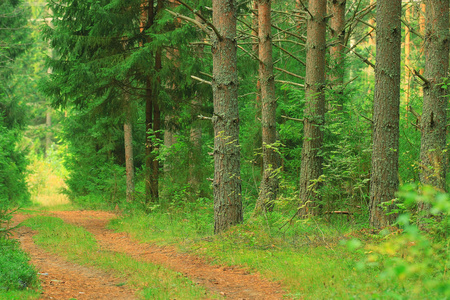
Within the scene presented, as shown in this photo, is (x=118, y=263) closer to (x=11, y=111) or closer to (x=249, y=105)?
(x=249, y=105)

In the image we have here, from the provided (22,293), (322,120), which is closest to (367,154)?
(322,120)

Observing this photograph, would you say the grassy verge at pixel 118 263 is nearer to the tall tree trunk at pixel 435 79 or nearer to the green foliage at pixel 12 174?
the tall tree trunk at pixel 435 79

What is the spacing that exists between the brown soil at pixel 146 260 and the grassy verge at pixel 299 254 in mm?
257

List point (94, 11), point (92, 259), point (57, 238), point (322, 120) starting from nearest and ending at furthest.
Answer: point (92, 259)
point (322, 120)
point (57, 238)
point (94, 11)

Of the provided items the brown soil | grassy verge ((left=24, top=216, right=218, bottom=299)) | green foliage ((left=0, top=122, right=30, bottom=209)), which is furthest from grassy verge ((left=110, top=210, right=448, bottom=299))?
green foliage ((left=0, top=122, right=30, bottom=209))

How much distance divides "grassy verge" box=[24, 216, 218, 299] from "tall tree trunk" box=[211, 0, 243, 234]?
2.13 m

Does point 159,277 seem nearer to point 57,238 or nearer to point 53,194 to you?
point 57,238

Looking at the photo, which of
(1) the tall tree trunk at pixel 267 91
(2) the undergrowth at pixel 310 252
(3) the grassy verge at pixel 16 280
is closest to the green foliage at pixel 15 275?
(3) the grassy verge at pixel 16 280

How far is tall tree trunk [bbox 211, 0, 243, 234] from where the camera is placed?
8883 millimetres

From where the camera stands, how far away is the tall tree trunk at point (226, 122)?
888 cm

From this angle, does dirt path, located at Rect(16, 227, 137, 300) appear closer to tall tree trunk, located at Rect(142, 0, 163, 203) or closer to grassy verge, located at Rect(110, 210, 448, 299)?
grassy verge, located at Rect(110, 210, 448, 299)

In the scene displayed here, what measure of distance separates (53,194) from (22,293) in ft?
86.9

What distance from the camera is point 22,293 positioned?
5320 mm

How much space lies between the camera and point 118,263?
25.3 feet
